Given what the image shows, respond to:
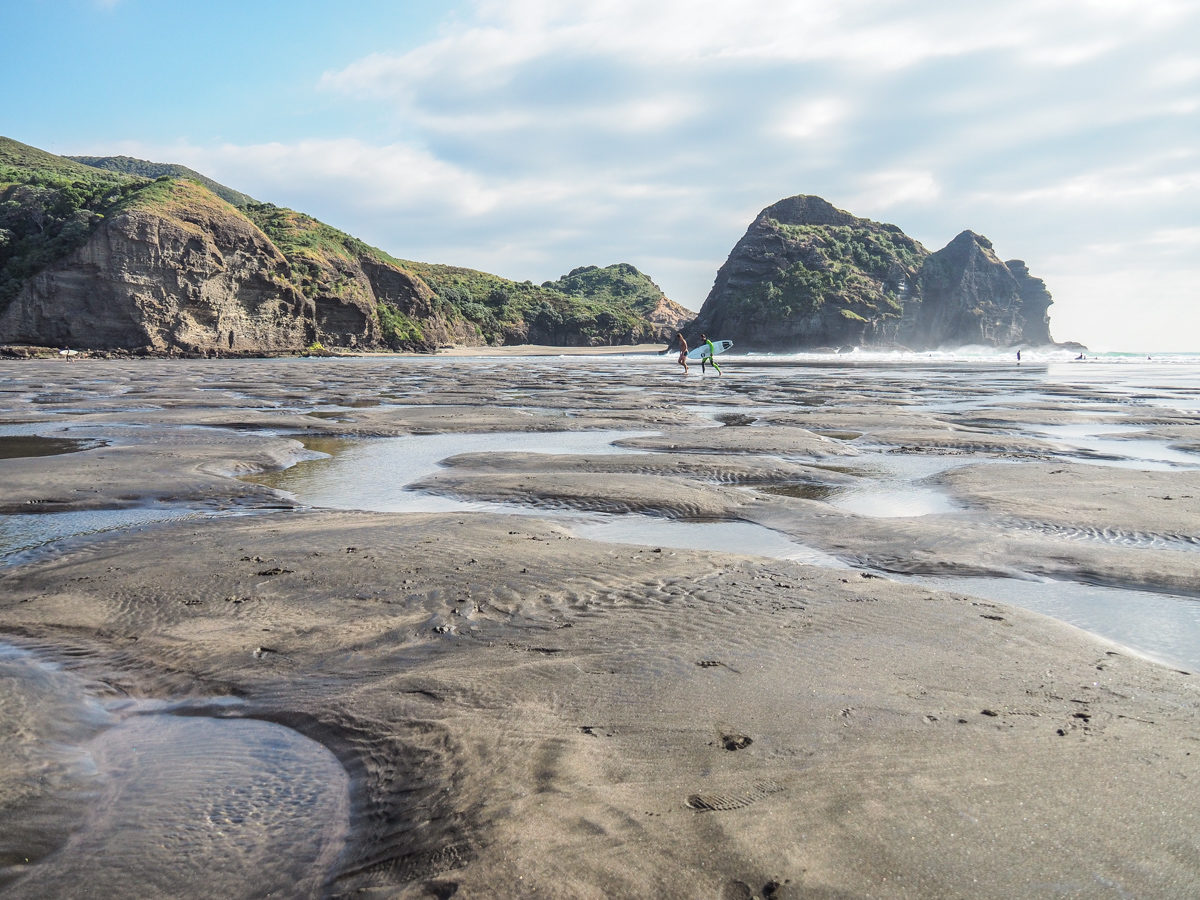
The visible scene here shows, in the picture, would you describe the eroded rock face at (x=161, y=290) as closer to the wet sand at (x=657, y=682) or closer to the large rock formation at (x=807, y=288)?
the wet sand at (x=657, y=682)

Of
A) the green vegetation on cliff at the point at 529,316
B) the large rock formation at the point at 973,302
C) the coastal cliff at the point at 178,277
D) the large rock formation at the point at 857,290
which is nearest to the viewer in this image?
the coastal cliff at the point at 178,277

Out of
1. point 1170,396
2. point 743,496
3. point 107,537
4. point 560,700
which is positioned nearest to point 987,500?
point 743,496

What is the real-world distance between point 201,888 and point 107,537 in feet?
18.8

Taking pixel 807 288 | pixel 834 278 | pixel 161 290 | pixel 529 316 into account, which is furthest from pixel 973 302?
pixel 161 290

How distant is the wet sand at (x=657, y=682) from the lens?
2.61 m

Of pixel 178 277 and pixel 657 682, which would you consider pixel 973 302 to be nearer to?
pixel 178 277

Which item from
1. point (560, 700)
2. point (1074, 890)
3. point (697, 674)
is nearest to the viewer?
point (1074, 890)

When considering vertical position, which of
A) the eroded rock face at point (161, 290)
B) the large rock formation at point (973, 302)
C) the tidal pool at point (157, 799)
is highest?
the large rock formation at point (973, 302)

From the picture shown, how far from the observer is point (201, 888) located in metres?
2.53

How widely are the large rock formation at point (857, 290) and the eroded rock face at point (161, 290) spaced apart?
76.7m

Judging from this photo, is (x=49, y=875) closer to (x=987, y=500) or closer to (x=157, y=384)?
(x=987, y=500)

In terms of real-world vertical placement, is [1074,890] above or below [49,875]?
above

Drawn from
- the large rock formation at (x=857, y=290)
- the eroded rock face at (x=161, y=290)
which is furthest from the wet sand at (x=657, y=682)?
the large rock formation at (x=857, y=290)

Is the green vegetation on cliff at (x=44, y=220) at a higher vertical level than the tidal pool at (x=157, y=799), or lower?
higher
